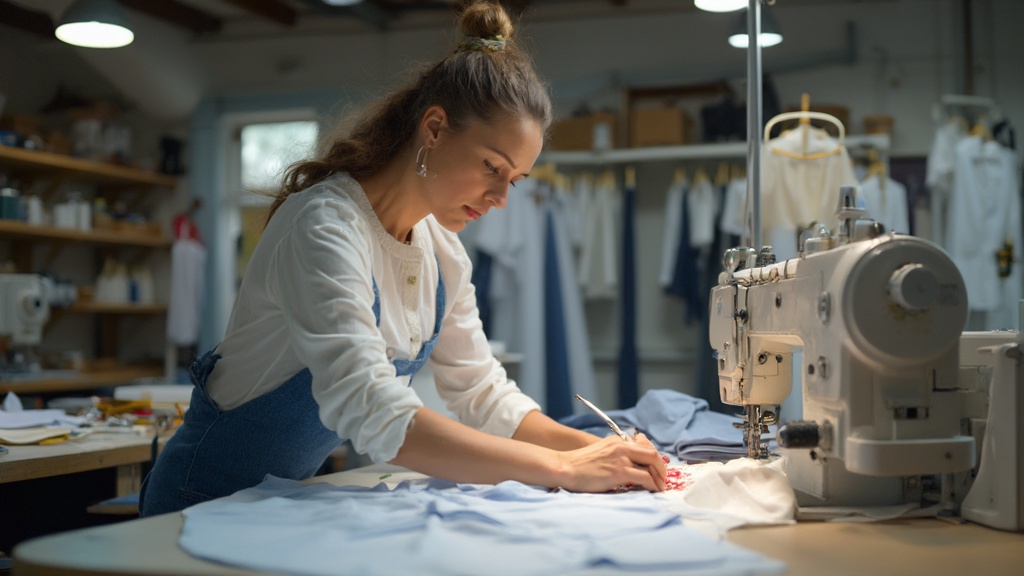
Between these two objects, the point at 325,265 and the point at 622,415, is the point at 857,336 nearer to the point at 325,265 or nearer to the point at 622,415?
the point at 325,265

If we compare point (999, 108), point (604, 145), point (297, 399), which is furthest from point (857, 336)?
point (999, 108)

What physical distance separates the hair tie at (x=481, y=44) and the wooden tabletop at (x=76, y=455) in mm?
1415

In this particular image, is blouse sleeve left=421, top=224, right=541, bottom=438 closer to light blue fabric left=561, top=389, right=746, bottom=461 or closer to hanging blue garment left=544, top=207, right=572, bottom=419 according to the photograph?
light blue fabric left=561, top=389, right=746, bottom=461

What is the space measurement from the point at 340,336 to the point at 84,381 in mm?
4798

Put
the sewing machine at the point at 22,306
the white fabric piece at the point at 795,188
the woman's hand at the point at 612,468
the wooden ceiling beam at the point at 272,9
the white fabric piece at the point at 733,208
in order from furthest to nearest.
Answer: the wooden ceiling beam at the point at 272,9 < the white fabric piece at the point at 733,208 < the white fabric piece at the point at 795,188 < the sewing machine at the point at 22,306 < the woman's hand at the point at 612,468

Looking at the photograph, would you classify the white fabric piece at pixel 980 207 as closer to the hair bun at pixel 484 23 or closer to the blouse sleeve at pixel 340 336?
the hair bun at pixel 484 23

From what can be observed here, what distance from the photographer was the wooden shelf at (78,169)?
562cm

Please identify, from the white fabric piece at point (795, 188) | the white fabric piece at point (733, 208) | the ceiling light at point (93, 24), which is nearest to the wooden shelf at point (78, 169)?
the ceiling light at point (93, 24)

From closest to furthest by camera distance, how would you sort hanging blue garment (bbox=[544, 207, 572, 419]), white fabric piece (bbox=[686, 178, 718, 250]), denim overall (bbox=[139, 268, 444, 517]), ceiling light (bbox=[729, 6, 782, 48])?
denim overall (bbox=[139, 268, 444, 517]) < ceiling light (bbox=[729, 6, 782, 48]) < white fabric piece (bbox=[686, 178, 718, 250]) < hanging blue garment (bbox=[544, 207, 572, 419])

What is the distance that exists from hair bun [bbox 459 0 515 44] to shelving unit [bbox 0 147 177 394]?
13.5 feet

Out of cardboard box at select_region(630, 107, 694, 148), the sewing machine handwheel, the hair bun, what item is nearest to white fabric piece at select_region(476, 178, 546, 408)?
cardboard box at select_region(630, 107, 694, 148)

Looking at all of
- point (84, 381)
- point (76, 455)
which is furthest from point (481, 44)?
point (84, 381)

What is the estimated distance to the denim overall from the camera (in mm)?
1570

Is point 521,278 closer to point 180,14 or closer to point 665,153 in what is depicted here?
point 665,153
